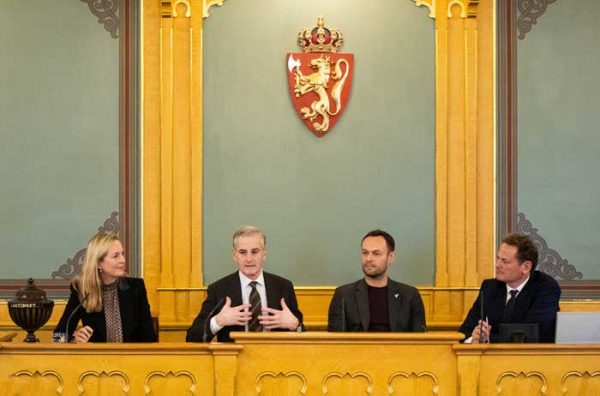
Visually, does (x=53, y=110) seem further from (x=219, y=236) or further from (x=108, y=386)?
(x=108, y=386)

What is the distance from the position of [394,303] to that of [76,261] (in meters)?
1.98

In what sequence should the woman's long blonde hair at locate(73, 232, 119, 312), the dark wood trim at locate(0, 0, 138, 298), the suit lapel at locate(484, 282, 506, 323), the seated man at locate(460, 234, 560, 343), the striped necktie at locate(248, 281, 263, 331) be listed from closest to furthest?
the striped necktie at locate(248, 281, 263, 331) < the woman's long blonde hair at locate(73, 232, 119, 312) < the seated man at locate(460, 234, 560, 343) < the suit lapel at locate(484, 282, 506, 323) < the dark wood trim at locate(0, 0, 138, 298)

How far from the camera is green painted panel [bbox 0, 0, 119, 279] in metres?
6.45

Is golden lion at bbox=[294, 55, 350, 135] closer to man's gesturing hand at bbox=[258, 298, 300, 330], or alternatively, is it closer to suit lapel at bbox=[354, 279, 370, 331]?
suit lapel at bbox=[354, 279, 370, 331]

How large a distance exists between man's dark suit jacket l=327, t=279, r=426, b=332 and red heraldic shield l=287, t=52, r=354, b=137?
118cm

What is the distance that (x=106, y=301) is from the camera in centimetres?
558

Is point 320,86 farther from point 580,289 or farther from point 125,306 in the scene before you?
point 580,289

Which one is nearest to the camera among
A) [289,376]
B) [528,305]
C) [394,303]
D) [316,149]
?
[289,376]

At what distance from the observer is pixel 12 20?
648 centimetres

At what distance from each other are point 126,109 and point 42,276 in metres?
1.12

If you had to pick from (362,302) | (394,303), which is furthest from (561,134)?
(362,302)

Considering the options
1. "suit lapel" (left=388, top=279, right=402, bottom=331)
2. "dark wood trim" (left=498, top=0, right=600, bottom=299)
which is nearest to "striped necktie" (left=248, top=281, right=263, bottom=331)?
"suit lapel" (left=388, top=279, right=402, bottom=331)

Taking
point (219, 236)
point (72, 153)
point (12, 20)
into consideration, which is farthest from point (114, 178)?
point (12, 20)

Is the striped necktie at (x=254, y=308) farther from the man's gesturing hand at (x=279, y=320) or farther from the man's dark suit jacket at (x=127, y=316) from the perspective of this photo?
the man's dark suit jacket at (x=127, y=316)
